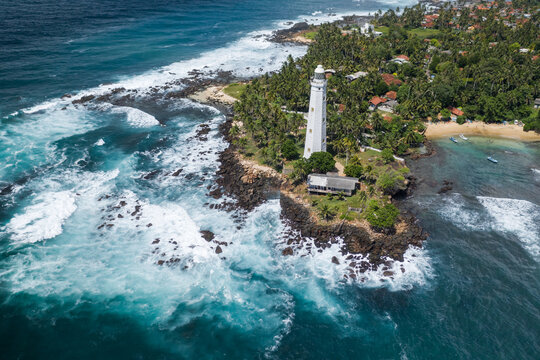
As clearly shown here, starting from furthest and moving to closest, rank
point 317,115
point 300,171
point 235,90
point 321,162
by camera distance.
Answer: point 235,90
point 300,171
point 321,162
point 317,115

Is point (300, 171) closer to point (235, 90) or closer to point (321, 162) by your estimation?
point (321, 162)

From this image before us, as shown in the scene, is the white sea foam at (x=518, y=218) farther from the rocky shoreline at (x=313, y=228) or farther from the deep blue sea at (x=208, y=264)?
the rocky shoreline at (x=313, y=228)

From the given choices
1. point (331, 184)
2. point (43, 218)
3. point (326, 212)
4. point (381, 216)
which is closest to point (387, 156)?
point (331, 184)

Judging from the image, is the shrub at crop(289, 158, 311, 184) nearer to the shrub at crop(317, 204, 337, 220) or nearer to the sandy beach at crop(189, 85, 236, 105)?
the shrub at crop(317, 204, 337, 220)

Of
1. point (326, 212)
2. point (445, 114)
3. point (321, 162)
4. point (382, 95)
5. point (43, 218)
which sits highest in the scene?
point (382, 95)

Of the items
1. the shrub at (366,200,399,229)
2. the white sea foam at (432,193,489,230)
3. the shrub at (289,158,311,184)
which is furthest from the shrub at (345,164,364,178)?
the white sea foam at (432,193,489,230)

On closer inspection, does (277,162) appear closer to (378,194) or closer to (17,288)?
(378,194)

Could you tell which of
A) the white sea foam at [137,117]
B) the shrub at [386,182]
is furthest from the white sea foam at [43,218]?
the shrub at [386,182]
